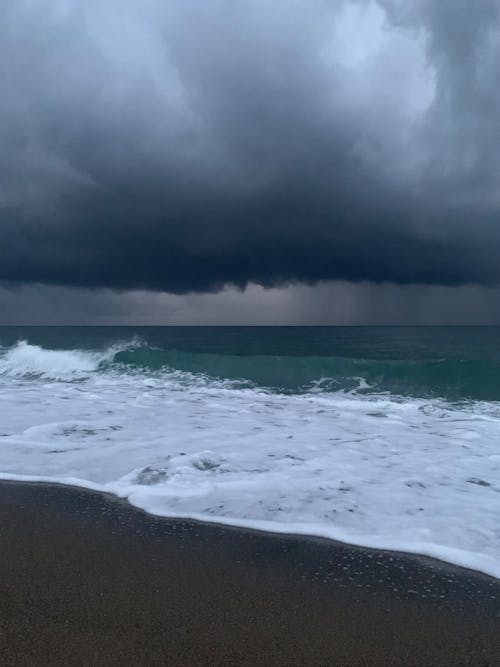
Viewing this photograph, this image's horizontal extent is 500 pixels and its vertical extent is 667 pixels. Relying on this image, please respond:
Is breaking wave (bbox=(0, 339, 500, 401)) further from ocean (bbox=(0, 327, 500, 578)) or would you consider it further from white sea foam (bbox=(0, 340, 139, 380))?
ocean (bbox=(0, 327, 500, 578))

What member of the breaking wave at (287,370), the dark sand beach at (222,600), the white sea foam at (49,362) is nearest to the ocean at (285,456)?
the dark sand beach at (222,600)

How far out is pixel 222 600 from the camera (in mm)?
2912

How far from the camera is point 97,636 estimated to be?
2529 millimetres

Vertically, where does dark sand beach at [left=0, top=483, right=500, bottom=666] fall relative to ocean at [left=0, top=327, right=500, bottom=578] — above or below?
above

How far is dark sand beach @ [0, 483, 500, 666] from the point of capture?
2455 millimetres

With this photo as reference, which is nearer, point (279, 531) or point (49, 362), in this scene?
point (279, 531)

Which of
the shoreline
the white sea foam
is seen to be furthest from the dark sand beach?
the white sea foam

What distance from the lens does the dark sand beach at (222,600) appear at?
2455 millimetres

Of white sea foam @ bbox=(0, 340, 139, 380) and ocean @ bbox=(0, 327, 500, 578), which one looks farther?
white sea foam @ bbox=(0, 340, 139, 380)

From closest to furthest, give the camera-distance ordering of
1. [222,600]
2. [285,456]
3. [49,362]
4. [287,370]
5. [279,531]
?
[222,600]
[279,531]
[285,456]
[287,370]
[49,362]

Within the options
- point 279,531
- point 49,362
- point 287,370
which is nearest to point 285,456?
point 279,531

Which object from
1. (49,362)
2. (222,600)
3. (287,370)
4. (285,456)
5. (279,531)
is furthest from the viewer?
(49,362)

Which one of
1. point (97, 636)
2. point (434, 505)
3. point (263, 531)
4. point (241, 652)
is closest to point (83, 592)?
point (97, 636)

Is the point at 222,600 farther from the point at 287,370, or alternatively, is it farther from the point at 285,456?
the point at 287,370
